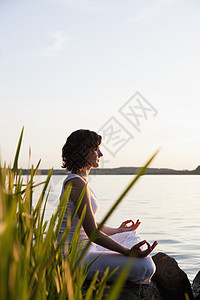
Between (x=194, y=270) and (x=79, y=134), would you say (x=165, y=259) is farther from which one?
(x=194, y=270)

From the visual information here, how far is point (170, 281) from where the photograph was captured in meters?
4.61

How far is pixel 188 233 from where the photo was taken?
11.8m

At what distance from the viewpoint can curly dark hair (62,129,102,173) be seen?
13.4 feet

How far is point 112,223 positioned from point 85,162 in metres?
9.39

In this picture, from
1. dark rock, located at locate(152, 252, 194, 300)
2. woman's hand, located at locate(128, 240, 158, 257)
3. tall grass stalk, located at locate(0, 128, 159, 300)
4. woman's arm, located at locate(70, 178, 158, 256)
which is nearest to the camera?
tall grass stalk, located at locate(0, 128, 159, 300)

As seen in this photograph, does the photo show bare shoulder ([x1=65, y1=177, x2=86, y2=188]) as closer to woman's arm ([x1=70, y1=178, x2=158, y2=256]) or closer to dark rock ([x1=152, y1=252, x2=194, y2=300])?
woman's arm ([x1=70, y1=178, x2=158, y2=256])

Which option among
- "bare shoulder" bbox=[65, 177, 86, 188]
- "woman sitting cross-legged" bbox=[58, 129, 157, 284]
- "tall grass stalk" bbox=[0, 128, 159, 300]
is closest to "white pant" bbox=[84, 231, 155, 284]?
"woman sitting cross-legged" bbox=[58, 129, 157, 284]

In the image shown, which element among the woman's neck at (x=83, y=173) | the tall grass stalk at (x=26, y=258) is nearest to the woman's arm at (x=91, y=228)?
the woman's neck at (x=83, y=173)

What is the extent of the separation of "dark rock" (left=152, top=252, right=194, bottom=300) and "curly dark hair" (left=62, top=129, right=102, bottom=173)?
139cm

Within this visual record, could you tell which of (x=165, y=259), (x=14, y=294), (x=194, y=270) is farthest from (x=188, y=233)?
(x=14, y=294)

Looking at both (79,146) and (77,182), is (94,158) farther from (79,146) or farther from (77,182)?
(77,182)

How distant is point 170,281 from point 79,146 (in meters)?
1.65

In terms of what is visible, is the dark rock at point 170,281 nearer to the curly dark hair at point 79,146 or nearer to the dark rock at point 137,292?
the dark rock at point 137,292

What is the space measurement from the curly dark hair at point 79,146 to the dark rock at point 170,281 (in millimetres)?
1393
